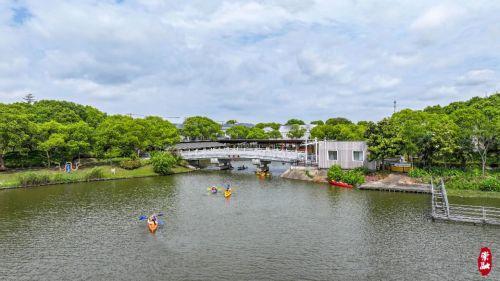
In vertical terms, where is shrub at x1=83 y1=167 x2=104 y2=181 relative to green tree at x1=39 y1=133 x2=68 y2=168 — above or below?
below

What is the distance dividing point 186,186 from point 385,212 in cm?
3277

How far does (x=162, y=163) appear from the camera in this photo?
236 ft

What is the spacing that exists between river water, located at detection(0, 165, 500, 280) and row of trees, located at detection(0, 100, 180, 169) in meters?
21.1

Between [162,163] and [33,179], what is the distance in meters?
22.9

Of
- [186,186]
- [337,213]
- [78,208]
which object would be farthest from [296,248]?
[186,186]

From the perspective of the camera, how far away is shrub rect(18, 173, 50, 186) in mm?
57656

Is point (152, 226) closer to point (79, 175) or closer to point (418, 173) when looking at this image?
point (79, 175)

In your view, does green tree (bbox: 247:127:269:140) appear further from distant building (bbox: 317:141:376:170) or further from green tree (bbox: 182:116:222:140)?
distant building (bbox: 317:141:376:170)

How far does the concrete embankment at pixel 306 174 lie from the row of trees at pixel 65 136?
33451 millimetres

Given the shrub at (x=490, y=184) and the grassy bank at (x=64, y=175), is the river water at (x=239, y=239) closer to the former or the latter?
the shrub at (x=490, y=184)

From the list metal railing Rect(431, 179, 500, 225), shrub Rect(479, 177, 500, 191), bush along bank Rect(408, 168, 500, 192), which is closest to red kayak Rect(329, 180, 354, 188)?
bush along bank Rect(408, 168, 500, 192)

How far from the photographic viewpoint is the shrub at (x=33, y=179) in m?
57.7

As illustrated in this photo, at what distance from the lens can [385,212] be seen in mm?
38688

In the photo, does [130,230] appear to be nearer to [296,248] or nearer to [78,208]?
[78,208]
